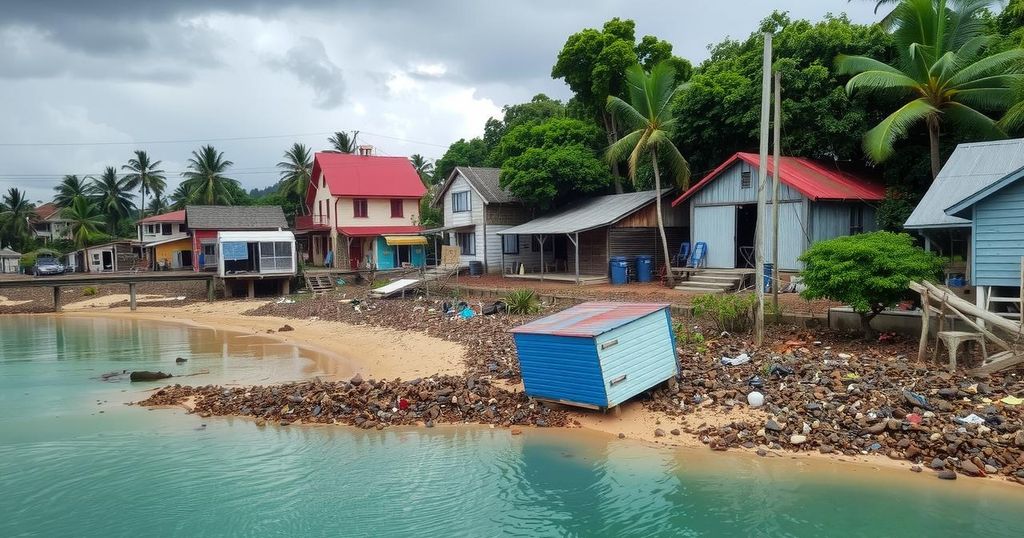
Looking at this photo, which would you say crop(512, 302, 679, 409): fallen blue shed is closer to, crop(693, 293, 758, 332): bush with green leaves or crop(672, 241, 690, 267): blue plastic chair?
crop(693, 293, 758, 332): bush with green leaves

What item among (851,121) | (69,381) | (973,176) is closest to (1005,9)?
(851,121)

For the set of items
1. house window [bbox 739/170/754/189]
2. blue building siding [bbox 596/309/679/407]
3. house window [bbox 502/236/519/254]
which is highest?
house window [bbox 739/170/754/189]

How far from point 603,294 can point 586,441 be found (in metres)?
11.7

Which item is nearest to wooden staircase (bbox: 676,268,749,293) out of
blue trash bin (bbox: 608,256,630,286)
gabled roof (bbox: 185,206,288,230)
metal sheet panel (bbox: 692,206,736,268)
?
metal sheet panel (bbox: 692,206,736,268)

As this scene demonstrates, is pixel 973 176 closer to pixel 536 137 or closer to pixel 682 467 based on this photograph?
pixel 682 467

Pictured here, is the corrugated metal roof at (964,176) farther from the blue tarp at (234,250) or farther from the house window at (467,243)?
the blue tarp at (234,250)

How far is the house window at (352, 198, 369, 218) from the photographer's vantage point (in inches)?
1651

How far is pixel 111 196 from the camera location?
6234 centimetres

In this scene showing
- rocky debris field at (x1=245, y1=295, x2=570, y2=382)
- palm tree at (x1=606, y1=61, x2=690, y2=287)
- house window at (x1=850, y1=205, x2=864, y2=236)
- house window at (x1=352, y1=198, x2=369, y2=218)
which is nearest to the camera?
→ rocky debris field at (x1=245, y1=295, x2=570, y2=382)

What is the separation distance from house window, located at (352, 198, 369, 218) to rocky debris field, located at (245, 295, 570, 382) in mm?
10702

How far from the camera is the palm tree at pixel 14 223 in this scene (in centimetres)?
6109

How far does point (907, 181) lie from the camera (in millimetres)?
22328

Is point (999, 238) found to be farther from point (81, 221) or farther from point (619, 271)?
point (81, 221)

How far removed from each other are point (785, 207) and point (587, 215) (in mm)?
9177
